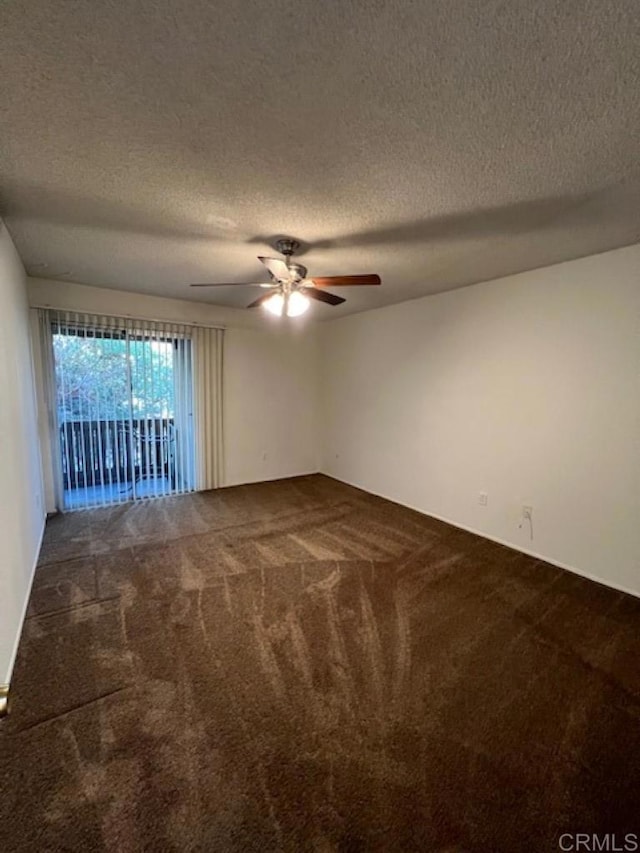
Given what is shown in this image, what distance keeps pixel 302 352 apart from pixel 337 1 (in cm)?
463

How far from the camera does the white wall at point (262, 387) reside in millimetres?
4684

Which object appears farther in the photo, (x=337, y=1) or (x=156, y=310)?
(x=156, y=310)

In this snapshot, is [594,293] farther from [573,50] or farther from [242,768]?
[242,768]

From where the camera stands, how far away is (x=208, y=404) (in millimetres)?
4750

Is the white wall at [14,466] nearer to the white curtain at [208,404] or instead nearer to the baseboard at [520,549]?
the white curtain at [208,404]

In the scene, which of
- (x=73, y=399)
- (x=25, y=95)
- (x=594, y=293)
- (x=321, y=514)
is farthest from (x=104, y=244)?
(x=594, y=293)

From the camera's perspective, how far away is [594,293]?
8.95 ft

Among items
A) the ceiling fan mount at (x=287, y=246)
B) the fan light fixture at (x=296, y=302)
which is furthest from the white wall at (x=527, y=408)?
the ceiling fan mount at (x=287, y=246)

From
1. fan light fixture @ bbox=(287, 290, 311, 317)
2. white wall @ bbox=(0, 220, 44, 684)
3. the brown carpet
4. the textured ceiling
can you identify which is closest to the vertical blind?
white wall @ bbox=(0, 220, 44, 684)

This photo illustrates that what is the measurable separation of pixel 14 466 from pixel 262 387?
10.9 feet

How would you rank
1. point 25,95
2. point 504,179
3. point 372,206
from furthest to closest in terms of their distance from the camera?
point 372,206 → point 504,179 → point 25,95

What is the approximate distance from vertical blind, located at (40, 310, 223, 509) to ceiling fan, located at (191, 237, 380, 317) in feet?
6.37

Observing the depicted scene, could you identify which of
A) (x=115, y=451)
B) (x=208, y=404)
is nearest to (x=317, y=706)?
(x=115, y=451)

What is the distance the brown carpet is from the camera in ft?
4.08
